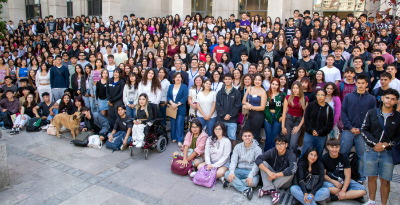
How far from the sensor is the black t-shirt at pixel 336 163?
4.85m

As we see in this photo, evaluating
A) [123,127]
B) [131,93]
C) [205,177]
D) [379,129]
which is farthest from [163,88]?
[379,129]

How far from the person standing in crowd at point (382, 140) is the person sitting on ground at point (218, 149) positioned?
7.88ft

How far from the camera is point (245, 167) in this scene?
5371 millimetres

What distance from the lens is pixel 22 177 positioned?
5.61m

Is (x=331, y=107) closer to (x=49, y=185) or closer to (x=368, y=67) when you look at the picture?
(x=368, y=67)

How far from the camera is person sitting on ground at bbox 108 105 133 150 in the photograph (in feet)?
22.9

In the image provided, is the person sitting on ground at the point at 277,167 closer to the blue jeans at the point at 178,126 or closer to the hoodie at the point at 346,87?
the hoodie at the point at 346,87

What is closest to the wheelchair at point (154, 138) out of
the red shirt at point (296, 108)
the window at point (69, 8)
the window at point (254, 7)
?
the red shirt at point (296, 108)

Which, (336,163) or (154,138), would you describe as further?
(154,138)

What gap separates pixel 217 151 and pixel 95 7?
2020 cm

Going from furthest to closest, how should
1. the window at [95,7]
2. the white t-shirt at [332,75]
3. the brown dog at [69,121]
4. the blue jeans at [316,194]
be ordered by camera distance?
the window at [95,7]
the brown dog at [69,121]
the white t-shirt at [332,75]
the blue jeans at [316,194]

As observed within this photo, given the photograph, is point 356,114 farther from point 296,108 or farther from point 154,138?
point 154,138

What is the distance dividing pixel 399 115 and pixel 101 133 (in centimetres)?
646

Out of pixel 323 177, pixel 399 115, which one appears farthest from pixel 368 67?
pixel 323 177
